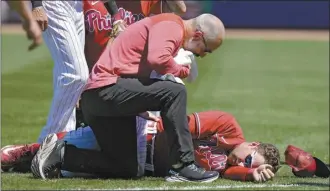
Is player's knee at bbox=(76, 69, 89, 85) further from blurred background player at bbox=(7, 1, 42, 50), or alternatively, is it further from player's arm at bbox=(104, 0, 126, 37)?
blurred background player at bbox=(7, 1, 42, 50)

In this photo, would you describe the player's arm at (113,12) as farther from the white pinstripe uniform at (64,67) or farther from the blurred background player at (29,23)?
the blurred background player at (29,23)

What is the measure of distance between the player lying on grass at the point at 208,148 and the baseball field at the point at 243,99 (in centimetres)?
16

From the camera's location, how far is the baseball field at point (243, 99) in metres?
5.80

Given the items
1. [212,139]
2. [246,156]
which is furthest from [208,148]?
[246,156]

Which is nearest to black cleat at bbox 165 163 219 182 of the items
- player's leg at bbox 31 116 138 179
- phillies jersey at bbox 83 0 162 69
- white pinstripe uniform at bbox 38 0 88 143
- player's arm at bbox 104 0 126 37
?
player's leg at bbox 31 116 138 179

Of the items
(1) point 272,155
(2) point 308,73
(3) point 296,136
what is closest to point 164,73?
(1) point 272,155

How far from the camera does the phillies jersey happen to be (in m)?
7.50

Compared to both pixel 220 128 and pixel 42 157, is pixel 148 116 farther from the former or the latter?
pixel 42 157

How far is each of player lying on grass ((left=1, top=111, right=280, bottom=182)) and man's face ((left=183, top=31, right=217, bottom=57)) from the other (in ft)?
1.73

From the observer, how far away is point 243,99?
40.9ft

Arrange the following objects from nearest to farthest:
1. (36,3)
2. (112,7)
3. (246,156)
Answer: (246,156) → (36,3) → (112,7)

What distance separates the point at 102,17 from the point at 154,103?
2.10 metres

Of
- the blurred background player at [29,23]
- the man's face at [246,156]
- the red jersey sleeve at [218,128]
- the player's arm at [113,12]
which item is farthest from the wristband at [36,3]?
the blurred background player at [29,23]

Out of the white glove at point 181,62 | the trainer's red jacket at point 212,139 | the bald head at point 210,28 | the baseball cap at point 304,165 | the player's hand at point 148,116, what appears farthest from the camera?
the baseball cap at point 304,165
